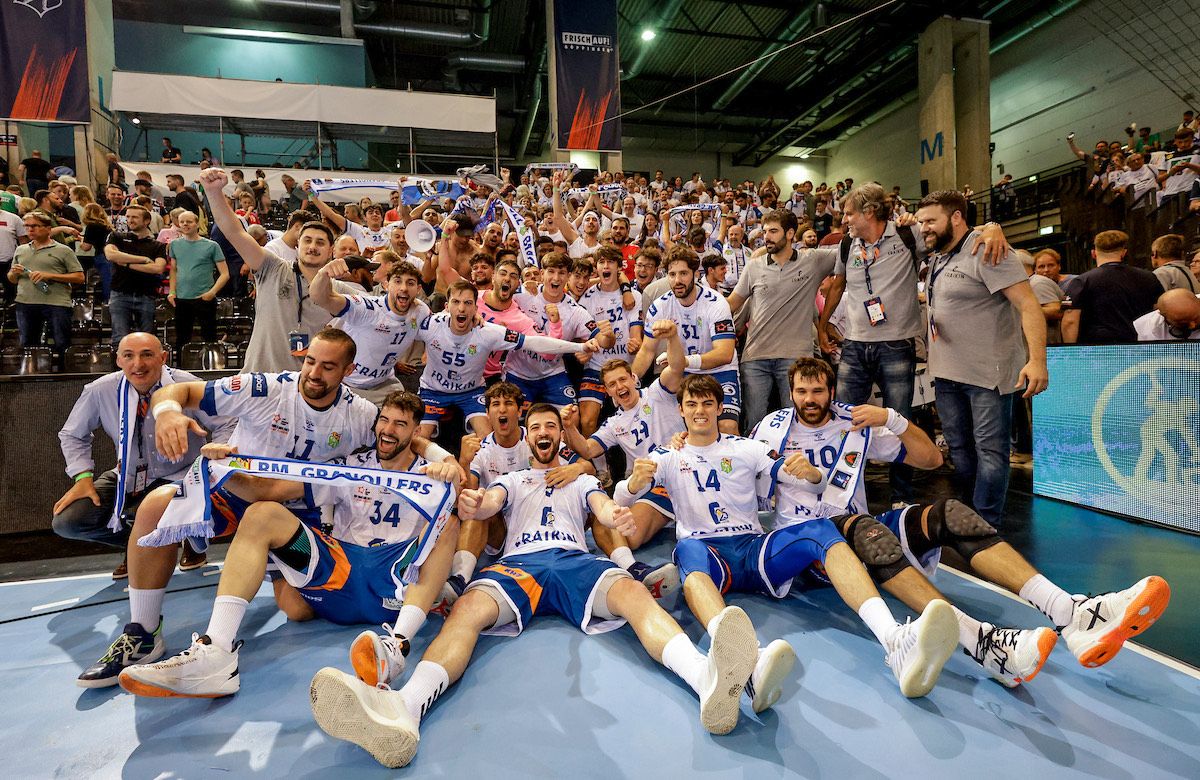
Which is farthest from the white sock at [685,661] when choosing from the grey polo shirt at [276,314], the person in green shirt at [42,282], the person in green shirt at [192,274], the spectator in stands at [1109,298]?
the person in green shirt at [42,282]

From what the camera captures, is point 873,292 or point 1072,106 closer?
point 873,292

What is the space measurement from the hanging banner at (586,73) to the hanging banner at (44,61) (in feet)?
34.7

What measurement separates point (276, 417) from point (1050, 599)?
3.72 meters

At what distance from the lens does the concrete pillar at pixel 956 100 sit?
1684cm

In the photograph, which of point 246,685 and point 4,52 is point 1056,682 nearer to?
point 246,685

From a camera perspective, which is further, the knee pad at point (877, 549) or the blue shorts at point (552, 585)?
the blue shorts at point (552, 585)

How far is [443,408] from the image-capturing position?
15.4 feet

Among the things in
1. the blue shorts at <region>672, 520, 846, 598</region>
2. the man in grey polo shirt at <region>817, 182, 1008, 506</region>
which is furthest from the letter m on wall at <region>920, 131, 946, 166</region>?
the blue shorts at <region>672, 520, 846, 598</region>

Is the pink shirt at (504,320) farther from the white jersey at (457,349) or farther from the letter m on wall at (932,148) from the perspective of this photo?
the letter m on wall at (932,148)

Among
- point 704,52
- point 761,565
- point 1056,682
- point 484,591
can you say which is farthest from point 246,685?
point 704,52

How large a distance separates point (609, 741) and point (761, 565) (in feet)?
4.17

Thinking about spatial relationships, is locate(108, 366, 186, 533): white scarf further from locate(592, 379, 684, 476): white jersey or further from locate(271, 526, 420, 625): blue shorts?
locate(592, 379, 684, 476): white jersey

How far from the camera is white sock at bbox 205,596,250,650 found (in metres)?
2.39

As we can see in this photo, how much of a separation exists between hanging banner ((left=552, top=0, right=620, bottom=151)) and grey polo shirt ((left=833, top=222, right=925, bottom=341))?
503 inches
